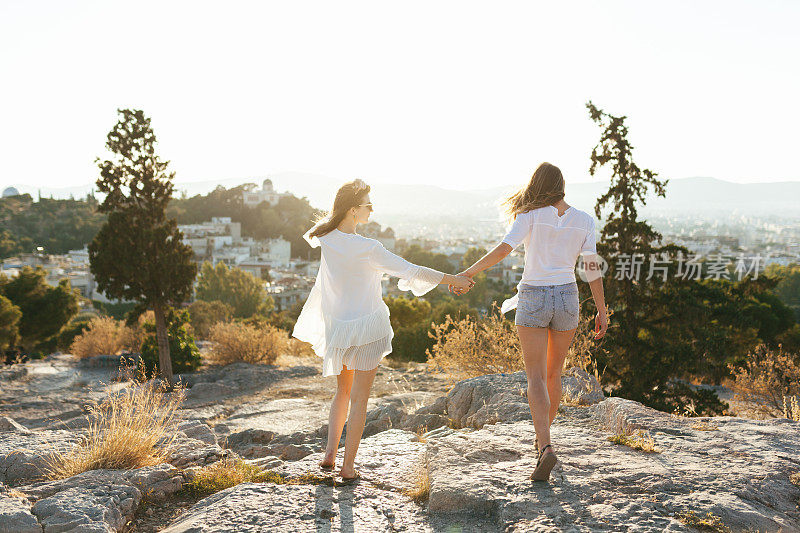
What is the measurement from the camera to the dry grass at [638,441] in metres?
3.89

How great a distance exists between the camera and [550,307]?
136 inches

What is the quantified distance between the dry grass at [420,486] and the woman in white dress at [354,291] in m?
0.41

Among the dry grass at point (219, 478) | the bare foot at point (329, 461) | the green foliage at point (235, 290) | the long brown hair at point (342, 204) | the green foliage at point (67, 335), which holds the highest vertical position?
the long brown hair at point (342, 204)

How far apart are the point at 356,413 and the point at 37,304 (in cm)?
2335

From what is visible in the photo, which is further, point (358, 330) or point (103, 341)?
point (103, 341)

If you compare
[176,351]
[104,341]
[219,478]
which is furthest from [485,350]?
[104,341]

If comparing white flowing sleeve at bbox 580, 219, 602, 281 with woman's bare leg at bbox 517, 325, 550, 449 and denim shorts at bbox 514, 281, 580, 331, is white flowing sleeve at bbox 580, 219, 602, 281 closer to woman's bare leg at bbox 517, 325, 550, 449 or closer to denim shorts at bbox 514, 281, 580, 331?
denim shorts at bbox 514, 281, 580, 331

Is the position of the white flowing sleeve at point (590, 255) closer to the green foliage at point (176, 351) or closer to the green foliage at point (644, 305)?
the green foliage at point (644, 305)

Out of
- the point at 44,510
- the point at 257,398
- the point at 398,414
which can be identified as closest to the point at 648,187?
the point at 398,414

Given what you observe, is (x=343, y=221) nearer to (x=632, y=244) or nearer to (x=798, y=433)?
(x=798, y=433)

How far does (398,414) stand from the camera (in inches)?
267

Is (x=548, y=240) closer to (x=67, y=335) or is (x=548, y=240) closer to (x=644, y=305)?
(x=644, y=305)

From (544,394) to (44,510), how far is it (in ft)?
9.94

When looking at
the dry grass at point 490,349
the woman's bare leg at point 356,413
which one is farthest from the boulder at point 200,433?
the dry grass at point 490,349
